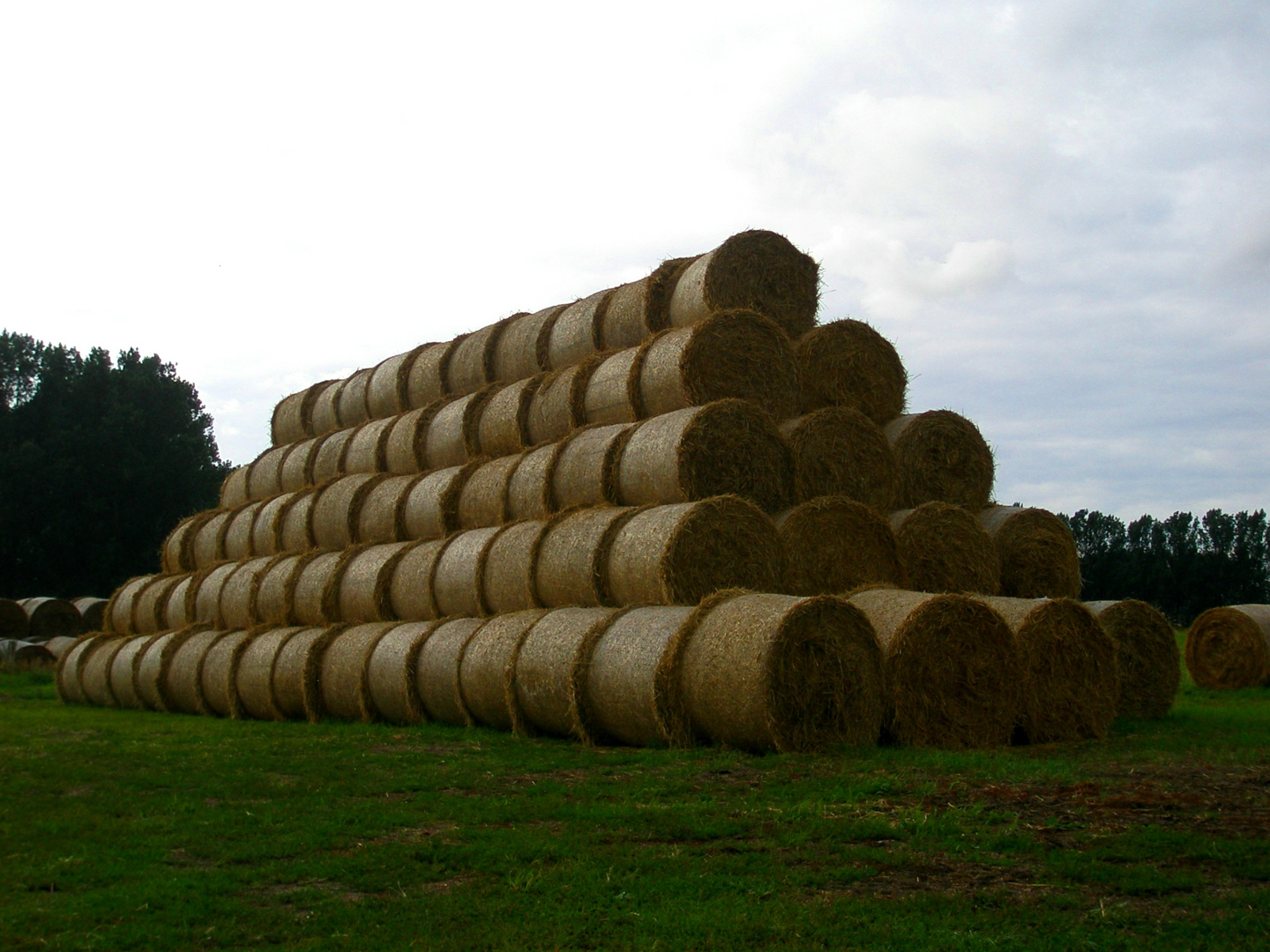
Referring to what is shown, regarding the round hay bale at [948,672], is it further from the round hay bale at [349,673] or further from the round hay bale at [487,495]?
the round hay bale at [349,673]

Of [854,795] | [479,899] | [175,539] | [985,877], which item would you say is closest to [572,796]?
[854,795]

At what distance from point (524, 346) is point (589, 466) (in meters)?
3.85

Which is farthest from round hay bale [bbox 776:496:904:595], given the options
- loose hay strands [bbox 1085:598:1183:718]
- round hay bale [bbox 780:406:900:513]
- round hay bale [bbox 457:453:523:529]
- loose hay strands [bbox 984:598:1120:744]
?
round hay bale [bbox 457:453:523:529]

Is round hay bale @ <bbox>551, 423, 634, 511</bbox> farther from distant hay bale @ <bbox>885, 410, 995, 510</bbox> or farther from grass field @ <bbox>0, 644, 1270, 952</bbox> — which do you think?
grass field @ <bbox>0, 644, 1270, 952</bbox>

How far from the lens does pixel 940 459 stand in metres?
13.3

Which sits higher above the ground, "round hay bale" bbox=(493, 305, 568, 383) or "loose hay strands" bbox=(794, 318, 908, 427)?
"round hay bale" bbox=(493, 305, 568, 383)

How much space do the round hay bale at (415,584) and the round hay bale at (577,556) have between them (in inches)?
88.4

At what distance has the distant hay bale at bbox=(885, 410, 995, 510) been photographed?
13.1 m

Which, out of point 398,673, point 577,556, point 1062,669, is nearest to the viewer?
point 1062,669

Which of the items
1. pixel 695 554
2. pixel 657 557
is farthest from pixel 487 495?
pixel 695 554

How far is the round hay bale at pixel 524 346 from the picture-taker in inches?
603

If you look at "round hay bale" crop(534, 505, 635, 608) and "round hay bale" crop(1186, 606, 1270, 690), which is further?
"round hay bale" crop(1186, 606, 1270, 690)

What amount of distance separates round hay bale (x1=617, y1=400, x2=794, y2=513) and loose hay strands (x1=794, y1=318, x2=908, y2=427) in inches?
54.2

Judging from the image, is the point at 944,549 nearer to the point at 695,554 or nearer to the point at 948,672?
the point at 948,672
